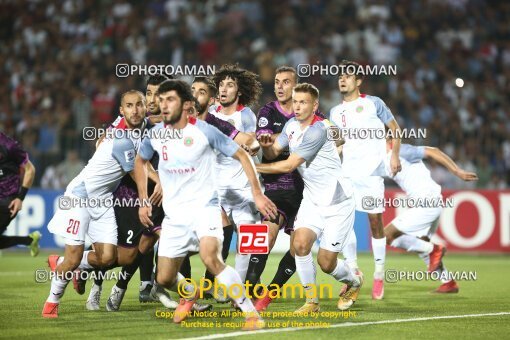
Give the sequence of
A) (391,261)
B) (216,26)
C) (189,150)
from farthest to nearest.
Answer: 1. (216,26)
2. (391,261)
3. (189,150)

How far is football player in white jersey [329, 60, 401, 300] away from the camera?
444 inches

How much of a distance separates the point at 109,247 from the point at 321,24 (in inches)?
554

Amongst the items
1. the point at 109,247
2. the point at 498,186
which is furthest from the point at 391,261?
the point at 109,247

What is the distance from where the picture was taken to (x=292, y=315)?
30.2ft

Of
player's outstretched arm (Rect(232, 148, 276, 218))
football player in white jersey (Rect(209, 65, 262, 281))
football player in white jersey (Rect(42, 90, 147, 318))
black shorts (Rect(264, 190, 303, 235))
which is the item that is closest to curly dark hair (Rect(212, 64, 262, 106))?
football player in white jersey (Rect(209, 65, 262, 281))

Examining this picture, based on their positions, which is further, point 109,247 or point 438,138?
point 438,138

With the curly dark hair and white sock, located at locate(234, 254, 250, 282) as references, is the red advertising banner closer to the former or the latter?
the curly dark hair

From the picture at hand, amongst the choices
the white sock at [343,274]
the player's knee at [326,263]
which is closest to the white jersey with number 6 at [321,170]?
the player's knee at [326,263]

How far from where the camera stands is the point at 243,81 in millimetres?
10688

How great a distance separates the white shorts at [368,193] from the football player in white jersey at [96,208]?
3297 millimetres

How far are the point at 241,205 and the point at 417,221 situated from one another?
10.7 ft

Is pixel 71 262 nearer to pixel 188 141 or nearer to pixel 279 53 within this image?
pixel 188 141

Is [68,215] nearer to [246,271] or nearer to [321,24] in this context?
[246,271]

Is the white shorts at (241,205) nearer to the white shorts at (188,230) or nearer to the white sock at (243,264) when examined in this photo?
the white sock at (243,264)
